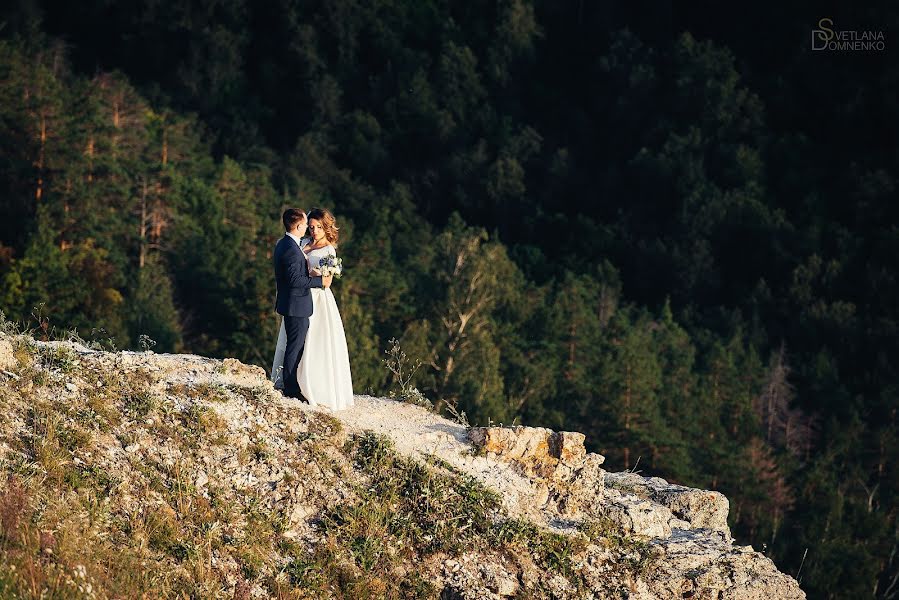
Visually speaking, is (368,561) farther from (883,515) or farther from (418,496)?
(883,515)

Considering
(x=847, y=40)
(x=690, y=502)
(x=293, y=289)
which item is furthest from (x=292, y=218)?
(x=847, y=40)

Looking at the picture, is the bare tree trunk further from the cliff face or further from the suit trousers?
the cliff face

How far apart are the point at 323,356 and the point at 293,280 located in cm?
99

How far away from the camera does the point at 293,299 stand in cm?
1554

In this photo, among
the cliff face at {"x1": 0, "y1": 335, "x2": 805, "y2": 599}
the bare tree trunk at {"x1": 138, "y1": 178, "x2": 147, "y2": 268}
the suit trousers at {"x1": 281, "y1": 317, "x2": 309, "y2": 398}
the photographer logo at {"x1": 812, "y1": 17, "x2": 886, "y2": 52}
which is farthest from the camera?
Result: the photographer logo at {"x1": 812, "y1": 17, "x2": 886, "y2": 52}

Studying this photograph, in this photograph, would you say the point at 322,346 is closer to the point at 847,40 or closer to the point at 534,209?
the point at 534,209

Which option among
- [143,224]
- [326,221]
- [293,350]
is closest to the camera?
[293,350]

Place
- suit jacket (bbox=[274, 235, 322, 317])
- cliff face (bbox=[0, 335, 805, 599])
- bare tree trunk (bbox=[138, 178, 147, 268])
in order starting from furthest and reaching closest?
bare tree trunk (bbox=[138, 178, 147, 268]), suit jacket (bbox=[274, 235, 322, 317]), cliff face (bbox=[0, 335, 805, 599])

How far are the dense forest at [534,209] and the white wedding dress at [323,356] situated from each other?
964 centimetres

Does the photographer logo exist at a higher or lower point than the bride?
higher

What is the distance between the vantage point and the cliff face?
491 inches

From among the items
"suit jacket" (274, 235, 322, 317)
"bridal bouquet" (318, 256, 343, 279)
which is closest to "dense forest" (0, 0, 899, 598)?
"bridal bouquet" (318, 256, 343, 279)

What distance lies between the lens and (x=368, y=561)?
13.4m

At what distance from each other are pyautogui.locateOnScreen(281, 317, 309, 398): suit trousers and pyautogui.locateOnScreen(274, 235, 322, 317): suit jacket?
0.37 feet
